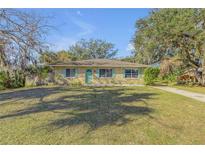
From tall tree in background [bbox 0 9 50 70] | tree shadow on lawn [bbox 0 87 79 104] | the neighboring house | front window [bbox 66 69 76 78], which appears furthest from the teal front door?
tall tree in background [bbox 0 9 50 70]

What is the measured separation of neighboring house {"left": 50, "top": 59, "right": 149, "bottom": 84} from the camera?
2617 cm

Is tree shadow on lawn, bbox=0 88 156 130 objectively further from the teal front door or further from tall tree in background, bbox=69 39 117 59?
tall tree in background, bbox=69 39 117 59

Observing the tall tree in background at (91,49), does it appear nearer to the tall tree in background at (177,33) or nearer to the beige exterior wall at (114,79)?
the tall tree in background at (177,33)

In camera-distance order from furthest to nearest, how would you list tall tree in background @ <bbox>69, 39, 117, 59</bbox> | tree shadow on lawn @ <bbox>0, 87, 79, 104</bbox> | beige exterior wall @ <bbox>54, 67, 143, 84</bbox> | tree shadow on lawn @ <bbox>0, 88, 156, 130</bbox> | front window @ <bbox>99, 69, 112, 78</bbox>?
1. tall tree in background @ <bbox>69, 39, 117, 59</bbox>
2. front window @ <bbox>99, 69, 112, 78</bbox>
3. beige exterior wall @ <bbox>54, 67, 143, 84</bbox>
4. tree shadow on lawn @ <bbox>0, 87, 79, 104</bbox>
5. tree shadow on lawn @ <bbox>0, 88, 156, 130</bbox>

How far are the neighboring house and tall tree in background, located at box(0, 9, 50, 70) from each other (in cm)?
1439

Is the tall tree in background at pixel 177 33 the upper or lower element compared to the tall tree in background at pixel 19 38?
upper

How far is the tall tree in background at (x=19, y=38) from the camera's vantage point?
11.1 meters

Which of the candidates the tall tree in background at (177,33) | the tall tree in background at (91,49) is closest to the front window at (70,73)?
the tall tree in background at (177,33)

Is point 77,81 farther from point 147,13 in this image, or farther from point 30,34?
point 30,34

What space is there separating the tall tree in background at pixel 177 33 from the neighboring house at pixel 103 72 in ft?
10.3

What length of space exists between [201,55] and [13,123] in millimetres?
22907

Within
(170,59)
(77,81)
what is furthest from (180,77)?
(77,81)

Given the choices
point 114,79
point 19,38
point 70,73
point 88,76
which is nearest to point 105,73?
point 114,79

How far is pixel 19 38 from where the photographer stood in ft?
36.4
